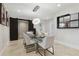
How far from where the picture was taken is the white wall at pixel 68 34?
3.49m

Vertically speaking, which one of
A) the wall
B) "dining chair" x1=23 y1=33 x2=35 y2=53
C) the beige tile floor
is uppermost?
the wall

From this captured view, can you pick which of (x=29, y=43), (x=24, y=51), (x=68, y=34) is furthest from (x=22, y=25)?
(x=68, y=34)

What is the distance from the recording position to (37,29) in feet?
10.4

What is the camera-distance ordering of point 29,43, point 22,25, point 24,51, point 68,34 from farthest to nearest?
1. point 68,34
2. point 29,43
3. point 24,51
4. point 22,25

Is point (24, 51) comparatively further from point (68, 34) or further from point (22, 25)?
point (68, 34)

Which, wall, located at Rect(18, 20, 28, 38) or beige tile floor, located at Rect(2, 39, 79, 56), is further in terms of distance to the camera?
wall, located at Rect(18, 20, 28, 38)

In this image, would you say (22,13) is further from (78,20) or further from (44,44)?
(78,20)

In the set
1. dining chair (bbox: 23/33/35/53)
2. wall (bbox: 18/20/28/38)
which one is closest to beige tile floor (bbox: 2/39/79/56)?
dining chair (bbox: 23/33/35/53)

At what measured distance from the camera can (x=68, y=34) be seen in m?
3.94

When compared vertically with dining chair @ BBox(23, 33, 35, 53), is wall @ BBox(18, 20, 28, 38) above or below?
above

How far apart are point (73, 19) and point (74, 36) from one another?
81 cm

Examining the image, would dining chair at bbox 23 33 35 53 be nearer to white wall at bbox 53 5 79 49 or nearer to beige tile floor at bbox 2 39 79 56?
beige tile floor at bbox 2 39 79 56

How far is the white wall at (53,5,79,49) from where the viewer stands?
3.49 metres

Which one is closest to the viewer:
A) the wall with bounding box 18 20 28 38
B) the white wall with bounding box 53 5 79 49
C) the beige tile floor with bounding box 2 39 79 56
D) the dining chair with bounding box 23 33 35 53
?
the beige tile floor with bounding box 2 39 79 56
